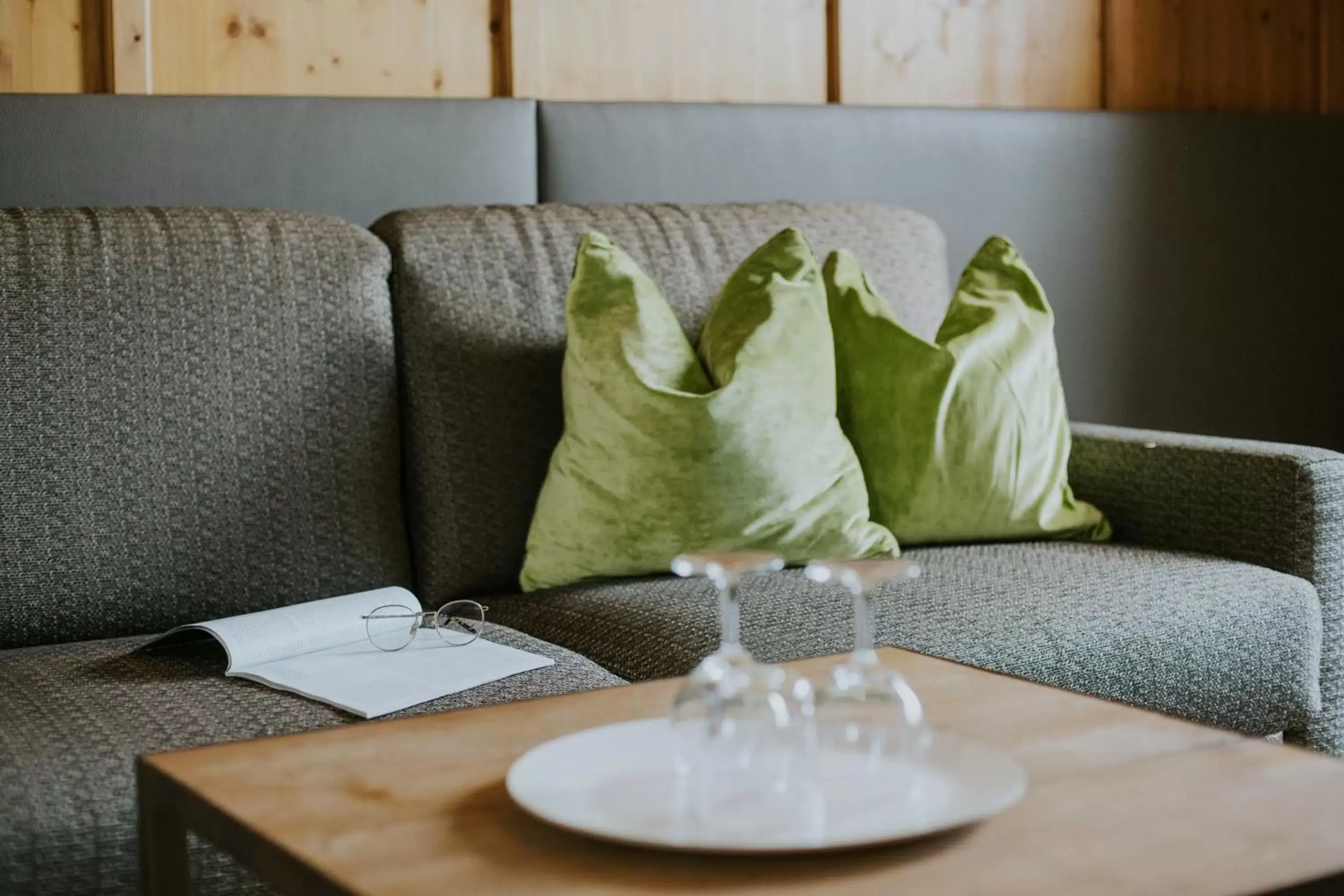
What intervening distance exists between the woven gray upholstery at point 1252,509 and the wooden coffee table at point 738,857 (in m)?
1.00

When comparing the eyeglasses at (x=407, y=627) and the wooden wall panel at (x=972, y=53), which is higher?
the wooden wall panel at (x=972, y=53)

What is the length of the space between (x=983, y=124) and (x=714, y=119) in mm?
577

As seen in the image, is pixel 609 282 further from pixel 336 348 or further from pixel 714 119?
pixel 714 119

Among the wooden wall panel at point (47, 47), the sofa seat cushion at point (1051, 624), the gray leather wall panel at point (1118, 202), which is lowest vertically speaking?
the sofa seat cushion at point (1051, 624)

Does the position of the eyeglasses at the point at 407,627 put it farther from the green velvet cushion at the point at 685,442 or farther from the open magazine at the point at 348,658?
the green velvet cushion at the point at 685,442

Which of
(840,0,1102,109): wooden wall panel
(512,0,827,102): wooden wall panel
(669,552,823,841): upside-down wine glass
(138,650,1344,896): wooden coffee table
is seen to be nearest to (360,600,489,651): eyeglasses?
(138,650,1344,896): wooden coffee table

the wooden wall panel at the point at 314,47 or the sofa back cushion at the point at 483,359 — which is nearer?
the sofa back cushion at the point at 483,359

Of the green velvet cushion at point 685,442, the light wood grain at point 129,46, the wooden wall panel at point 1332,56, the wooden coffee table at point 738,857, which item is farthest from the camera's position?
the wooden wall panel at point 1332,56

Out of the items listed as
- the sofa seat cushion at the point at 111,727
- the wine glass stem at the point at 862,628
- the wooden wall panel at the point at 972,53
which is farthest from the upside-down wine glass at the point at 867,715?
the wooden wall panel at the point at 972,53

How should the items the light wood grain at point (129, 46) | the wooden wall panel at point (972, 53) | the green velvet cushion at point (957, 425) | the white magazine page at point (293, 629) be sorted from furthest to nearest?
1. the wooden wall panel at point (972, 53)
2. the light wood grain at point (129, 46)
3. the green velvet cushion at point (957, 425)
4. the white magazine page at point (293, 629)

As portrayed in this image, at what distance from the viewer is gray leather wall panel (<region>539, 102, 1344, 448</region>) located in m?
2.67

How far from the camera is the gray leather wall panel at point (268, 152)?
7.04ft

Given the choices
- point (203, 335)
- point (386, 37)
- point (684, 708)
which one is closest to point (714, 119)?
point (386, 37)

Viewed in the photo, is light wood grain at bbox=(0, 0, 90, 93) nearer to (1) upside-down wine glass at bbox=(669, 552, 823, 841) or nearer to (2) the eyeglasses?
(2) the eyeglasses
